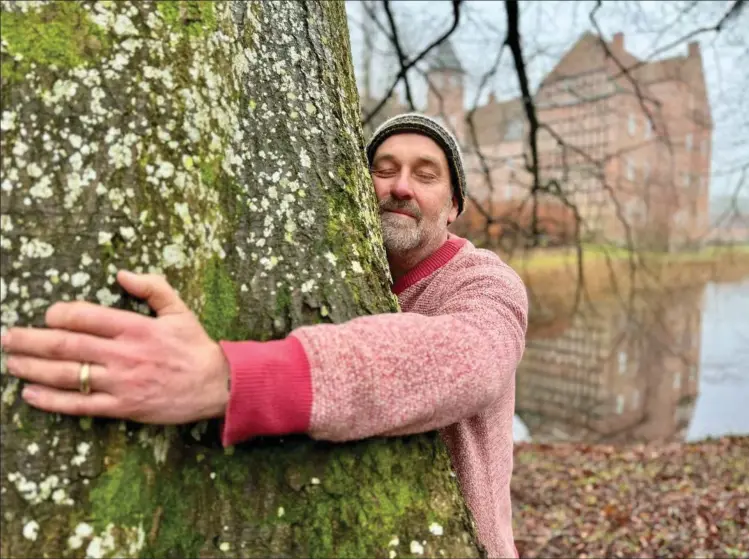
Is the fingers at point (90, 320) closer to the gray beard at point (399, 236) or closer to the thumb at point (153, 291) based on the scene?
the thumb at point (153, 291)

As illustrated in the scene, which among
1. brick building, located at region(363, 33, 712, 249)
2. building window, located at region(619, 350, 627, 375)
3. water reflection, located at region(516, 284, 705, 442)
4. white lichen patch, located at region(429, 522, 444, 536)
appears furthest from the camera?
building window, located at region(619, 350, 627, 375)

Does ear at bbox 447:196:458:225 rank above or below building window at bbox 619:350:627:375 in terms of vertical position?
above

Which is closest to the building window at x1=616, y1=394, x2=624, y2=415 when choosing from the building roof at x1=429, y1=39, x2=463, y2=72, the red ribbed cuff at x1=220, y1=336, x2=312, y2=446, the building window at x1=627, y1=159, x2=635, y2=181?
the building window at x1=627, y1=159, x2=635, y2=181

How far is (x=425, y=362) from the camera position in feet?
3.53

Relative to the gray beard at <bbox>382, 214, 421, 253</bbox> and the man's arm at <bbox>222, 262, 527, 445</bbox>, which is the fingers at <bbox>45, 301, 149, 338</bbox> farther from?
the gray beard at <bbox>382, 214, 421, 253</bbox>

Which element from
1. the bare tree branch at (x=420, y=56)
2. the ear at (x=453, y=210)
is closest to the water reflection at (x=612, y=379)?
the bare tree branch at (x=420, y=56)

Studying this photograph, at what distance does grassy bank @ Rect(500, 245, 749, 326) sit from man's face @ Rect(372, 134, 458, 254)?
18.1 feet

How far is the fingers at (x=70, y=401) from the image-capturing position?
91 cm

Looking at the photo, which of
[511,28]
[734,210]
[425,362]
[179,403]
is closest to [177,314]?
[179,403]

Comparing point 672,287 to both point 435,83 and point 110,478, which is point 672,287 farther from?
point 110,478

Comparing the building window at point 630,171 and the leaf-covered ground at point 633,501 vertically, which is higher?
the building window at point 630,171

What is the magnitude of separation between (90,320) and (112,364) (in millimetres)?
77

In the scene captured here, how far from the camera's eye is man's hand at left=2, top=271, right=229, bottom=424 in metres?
0.89

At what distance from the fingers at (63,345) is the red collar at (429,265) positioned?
1008 millimetres
